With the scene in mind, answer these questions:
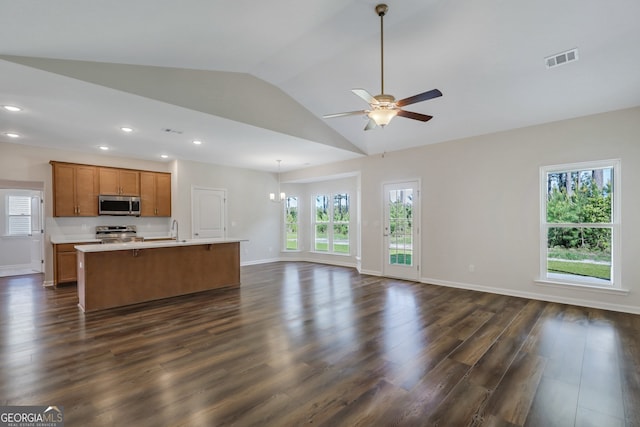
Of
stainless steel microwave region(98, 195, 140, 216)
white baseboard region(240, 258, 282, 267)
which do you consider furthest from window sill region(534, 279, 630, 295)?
stainless steel microwave region(98, 195, 140, 216)

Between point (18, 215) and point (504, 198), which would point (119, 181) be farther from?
point (504, 198)

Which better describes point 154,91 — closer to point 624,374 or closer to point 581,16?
point 581,16

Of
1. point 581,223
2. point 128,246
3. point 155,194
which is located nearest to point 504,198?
point 581,223

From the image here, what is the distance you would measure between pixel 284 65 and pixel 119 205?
4803 mm

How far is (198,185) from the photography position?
7176 mm

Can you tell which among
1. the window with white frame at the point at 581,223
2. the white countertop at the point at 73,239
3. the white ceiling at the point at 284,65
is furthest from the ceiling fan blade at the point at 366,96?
the white countertop at the point at 73,239

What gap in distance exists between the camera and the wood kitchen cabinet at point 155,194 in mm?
6730

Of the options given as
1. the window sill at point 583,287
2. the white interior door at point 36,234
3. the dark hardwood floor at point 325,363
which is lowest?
the dark hardwood floor at point 325,363

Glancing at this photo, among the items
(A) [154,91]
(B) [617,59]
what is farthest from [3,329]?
(B) [617,59]

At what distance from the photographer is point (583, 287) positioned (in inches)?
168

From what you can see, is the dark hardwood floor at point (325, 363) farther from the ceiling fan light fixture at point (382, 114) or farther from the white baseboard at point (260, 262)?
the white baseboard at point (260, 262)

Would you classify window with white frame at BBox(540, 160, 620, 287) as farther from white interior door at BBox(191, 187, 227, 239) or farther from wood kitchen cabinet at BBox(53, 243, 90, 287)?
wood kitchen cabinet at BBox(53, 243, 90, 287)

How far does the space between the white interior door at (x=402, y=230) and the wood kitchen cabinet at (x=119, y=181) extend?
18.1 ft

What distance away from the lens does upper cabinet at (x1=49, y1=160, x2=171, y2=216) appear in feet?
19.0
